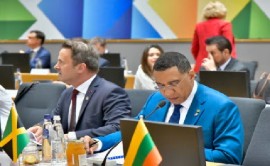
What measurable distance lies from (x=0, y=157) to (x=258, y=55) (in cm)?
635

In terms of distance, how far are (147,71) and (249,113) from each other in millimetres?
2499

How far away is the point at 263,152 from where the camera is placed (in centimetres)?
253

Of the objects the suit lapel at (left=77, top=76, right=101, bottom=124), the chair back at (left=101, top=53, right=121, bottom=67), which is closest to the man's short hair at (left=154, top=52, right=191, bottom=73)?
the suit lapel at (left=77, top=76, right=101, bottom=124)

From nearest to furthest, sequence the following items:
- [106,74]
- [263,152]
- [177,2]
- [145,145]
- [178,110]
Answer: [145,145] < [263,152] < [178,110] < [106,74] < [177,2]

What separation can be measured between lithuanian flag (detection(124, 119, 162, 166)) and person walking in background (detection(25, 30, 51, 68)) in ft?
20.8

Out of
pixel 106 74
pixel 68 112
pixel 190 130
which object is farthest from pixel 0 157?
pixel 106 74

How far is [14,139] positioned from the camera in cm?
240

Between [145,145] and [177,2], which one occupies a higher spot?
[177,2]

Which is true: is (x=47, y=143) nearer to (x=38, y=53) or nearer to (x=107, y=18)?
(x=38, y=53)

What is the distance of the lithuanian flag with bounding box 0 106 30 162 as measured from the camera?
239cm

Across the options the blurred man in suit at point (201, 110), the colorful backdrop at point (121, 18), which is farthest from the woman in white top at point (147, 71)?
the colorful backdrop at point (121, 18)

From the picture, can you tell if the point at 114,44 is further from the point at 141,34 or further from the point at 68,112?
the point at 68,112

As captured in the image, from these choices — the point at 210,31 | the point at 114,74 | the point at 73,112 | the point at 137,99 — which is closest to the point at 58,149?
the point at 73,112

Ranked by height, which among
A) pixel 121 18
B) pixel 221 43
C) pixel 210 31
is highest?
pixel 121 18
